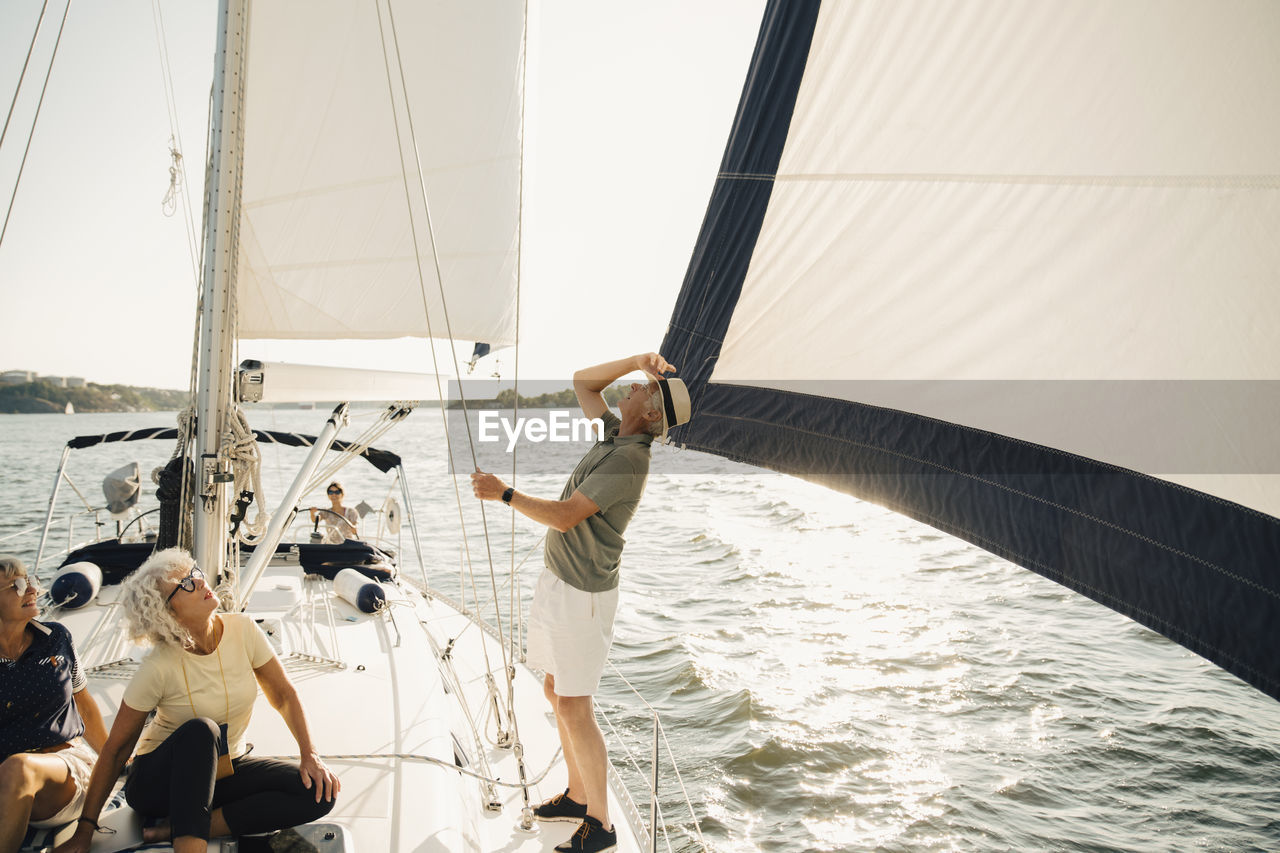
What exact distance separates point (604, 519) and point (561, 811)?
122 centimetres

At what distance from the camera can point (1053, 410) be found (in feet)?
4.74

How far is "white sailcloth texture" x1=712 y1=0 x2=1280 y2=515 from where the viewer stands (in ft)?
3.92

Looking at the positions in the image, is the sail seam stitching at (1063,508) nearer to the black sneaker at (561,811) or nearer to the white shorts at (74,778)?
the black sneaker at (561,811)

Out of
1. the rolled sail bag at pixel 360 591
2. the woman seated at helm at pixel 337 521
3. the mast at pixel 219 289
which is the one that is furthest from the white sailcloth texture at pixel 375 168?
the woman seated at helm at pixel 337 521

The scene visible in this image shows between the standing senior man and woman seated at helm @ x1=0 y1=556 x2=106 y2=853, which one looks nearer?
woman seated at helm @ x1=0 y1=556 x2=106 y2=853

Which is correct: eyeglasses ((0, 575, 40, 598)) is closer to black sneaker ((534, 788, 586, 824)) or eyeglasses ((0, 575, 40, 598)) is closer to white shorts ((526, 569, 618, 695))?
white shorts ((526, 569, 618, 695))

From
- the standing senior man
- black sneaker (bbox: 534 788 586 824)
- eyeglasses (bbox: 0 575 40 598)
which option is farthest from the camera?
black sneaker (bbox: 534 788 586 824)

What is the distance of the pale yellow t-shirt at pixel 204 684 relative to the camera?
2268 mm

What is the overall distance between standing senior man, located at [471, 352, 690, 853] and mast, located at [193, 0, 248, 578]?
150 cm

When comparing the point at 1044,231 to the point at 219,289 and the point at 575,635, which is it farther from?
the point at 219,289

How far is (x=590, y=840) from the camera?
8.98ft

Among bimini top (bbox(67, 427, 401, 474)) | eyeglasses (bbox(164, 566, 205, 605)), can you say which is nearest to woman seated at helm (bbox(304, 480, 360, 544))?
bimini top (bbox(67, 427, 401, 474))

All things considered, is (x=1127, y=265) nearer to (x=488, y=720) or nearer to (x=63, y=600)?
(x=488, y=720)

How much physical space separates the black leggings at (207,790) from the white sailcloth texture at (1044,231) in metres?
1.82
